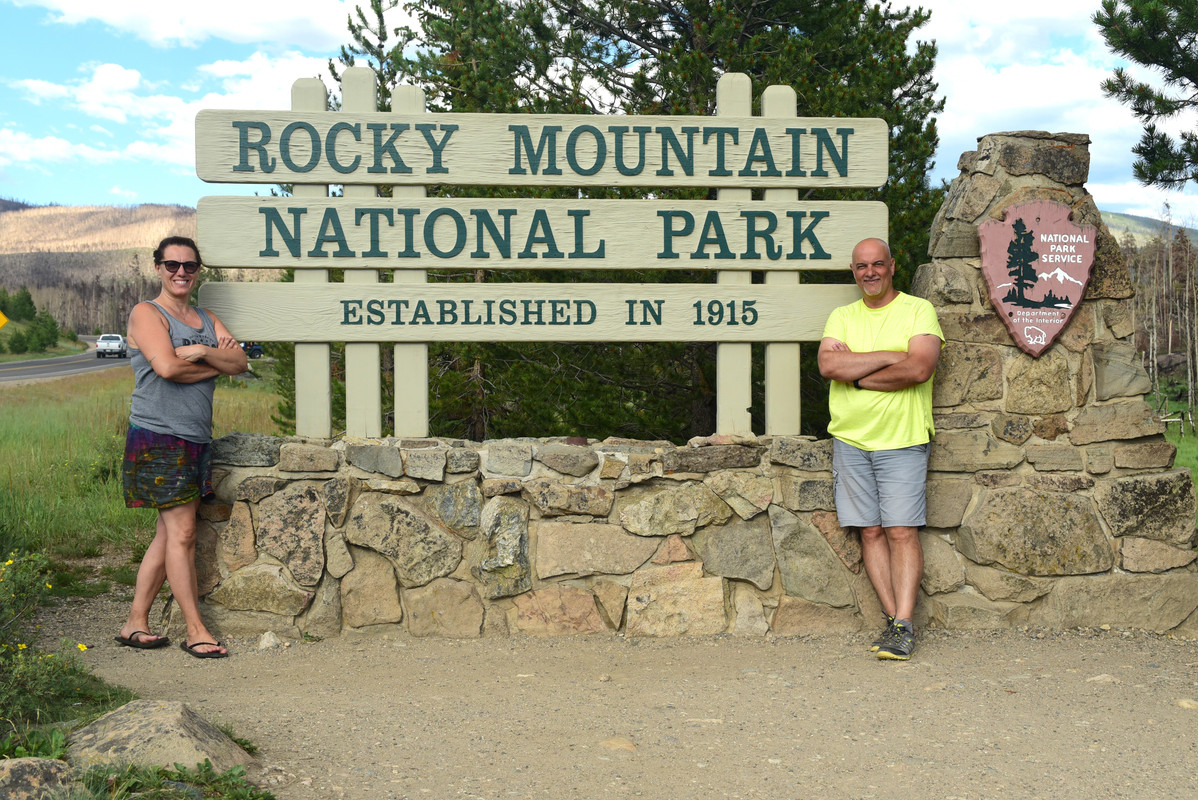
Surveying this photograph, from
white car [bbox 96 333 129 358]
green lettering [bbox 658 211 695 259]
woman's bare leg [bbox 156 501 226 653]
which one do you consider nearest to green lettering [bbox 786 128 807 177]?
green lettering [bbox 658 211 695 259]

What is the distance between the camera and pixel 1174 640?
443 cm

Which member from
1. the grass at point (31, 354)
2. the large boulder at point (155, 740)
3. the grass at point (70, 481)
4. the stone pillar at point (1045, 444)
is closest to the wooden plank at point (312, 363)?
the grass at point (70, 481)

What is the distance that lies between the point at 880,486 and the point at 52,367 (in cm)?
3938

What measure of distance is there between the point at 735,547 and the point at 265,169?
2.98 m

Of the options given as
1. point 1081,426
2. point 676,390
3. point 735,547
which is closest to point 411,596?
point 735,547

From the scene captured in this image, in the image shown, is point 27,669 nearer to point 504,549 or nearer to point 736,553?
point 504,549

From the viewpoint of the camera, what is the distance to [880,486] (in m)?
4.23

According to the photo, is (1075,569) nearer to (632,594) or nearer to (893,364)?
(893,364)

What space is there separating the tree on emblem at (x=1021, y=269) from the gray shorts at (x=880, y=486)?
96cm

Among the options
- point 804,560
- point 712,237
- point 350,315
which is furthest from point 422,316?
point 804,560

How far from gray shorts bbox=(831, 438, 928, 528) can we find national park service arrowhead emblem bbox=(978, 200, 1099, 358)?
0.90 metres

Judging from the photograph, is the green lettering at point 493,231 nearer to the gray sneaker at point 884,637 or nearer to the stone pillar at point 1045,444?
the stone pillar at point 1045,444

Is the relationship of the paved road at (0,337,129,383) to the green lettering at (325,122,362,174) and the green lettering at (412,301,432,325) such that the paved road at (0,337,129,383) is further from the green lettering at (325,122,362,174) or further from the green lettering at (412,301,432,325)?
the green lettering at (412,301,432,325)

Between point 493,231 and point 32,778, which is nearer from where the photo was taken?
point 32,778
